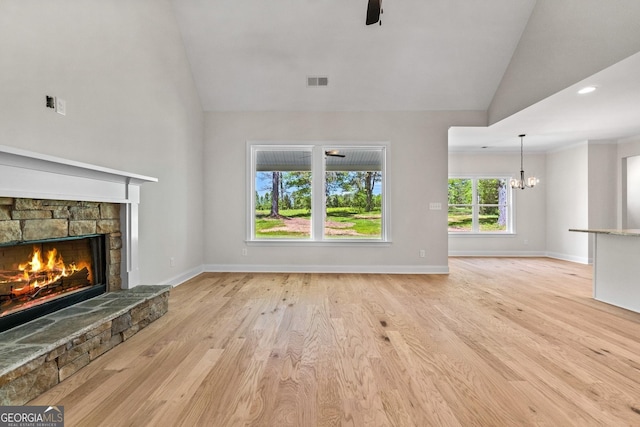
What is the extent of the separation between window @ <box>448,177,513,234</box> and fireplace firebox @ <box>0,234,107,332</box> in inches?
284

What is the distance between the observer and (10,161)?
182 cm

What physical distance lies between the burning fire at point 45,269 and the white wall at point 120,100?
800mm

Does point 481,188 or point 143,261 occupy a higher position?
point 481,188

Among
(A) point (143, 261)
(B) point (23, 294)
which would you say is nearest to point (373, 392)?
(B) point (23, 294)

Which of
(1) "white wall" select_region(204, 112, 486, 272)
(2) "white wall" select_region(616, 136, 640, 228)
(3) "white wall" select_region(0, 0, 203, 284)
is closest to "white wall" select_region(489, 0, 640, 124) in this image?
(1) "white wall" select_region(204, 112, 486, 272)

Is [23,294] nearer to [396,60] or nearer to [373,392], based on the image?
[373,392]

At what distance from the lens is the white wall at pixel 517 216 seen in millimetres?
7379

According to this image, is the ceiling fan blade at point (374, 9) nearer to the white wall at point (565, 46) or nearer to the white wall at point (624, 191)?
the white wall at point (565, 46)

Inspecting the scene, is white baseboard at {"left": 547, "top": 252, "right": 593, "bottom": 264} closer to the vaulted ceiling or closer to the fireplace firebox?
the vaulted ceiling

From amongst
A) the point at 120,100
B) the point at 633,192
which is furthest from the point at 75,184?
the point at 633,192

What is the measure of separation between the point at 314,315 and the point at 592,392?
2.05 meters

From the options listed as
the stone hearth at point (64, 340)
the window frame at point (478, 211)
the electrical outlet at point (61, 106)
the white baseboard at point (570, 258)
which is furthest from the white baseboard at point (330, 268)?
the white baseboard at point (570, 258)

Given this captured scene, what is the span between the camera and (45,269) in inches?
89.8

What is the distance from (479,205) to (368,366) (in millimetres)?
6804
